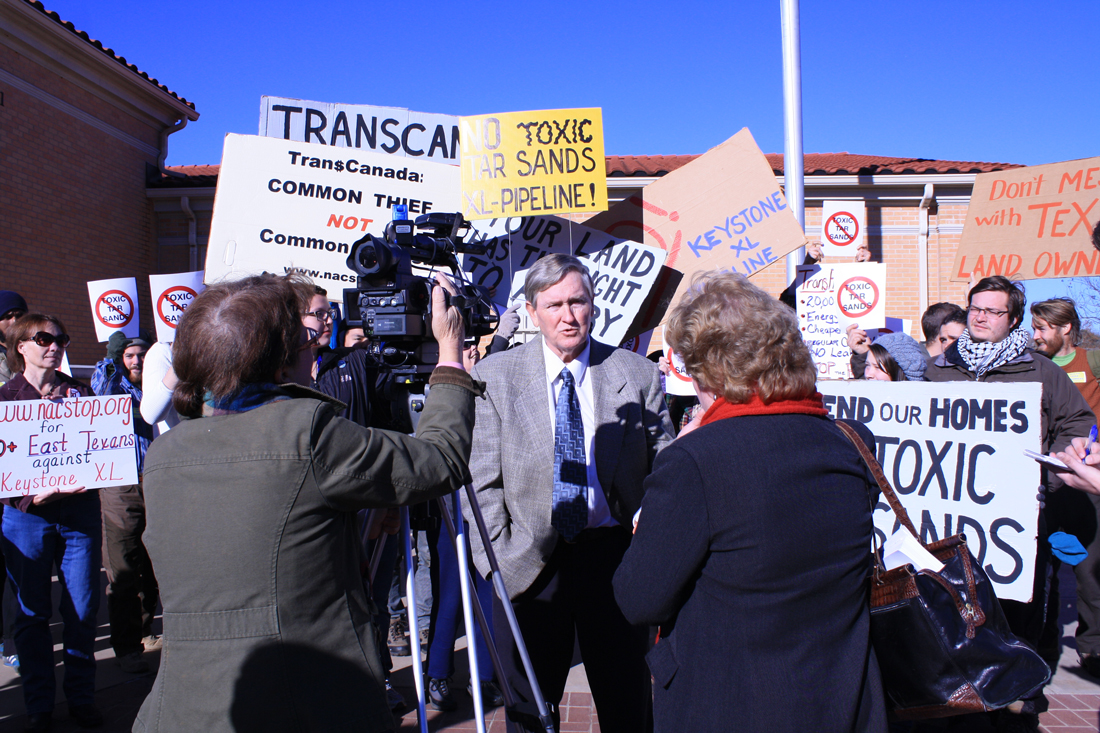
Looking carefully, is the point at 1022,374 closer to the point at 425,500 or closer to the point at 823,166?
the point at 425,500

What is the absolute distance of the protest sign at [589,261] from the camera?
4789 millimetres

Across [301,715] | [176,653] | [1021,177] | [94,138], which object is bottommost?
[301,715]

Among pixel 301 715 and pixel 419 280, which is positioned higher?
pixel 419 280

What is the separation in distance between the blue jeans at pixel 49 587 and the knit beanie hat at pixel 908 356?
14.0ft

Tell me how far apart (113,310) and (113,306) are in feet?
0.10

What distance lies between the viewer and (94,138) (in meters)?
11.4

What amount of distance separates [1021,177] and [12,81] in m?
11.8

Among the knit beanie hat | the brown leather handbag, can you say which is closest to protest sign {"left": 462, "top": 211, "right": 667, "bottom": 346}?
the knit beanie hat

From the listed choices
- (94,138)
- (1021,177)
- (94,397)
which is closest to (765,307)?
(94,397)

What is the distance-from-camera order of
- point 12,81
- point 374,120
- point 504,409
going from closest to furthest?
point 504,409
point 374,120
point 12,81

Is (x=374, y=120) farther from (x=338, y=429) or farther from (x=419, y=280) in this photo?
(x=338, y=429)

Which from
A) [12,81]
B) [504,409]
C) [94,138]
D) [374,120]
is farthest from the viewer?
[94,138]

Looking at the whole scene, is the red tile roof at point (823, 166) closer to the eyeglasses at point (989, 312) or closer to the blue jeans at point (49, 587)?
the eyeglasses at point (989, 312)

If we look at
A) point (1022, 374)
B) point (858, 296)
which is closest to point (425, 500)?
point (1022, 374)
